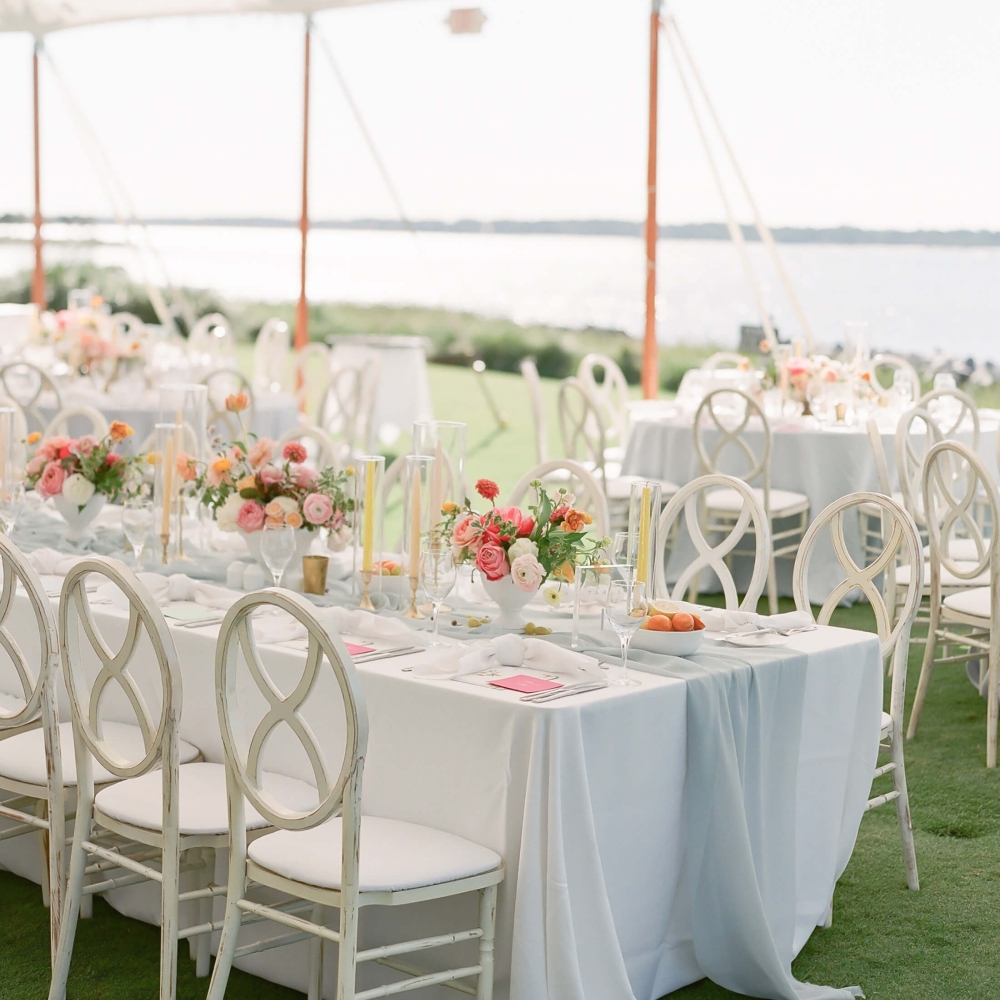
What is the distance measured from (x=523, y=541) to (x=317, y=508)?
61cm

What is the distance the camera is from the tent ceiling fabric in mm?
8891

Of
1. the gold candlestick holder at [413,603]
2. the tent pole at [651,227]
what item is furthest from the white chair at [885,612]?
the tent pole at [651,227]

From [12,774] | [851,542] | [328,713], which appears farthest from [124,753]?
[851,542]

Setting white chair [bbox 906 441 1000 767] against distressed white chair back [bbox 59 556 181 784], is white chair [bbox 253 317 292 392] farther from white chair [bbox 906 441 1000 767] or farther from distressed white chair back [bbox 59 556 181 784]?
distressed white chair back [bbox 59 556 181 784]

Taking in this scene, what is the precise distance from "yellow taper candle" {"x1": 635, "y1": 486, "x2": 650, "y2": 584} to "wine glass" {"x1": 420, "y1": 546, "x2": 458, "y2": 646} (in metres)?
0.35

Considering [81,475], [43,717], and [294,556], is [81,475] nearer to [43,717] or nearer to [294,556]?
[294,556]

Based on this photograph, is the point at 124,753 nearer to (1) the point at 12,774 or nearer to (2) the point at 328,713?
(1) the point at 12,774

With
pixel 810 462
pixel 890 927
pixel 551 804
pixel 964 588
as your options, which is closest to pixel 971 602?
pixel 964 588

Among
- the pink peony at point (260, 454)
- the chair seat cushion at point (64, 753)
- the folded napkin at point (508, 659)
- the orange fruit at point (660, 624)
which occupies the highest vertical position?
the pink peony at point (260, 454)

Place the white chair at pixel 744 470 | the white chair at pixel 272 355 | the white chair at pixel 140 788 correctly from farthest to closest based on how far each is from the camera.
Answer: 1. the white chair at pixel 272 355
2. the white chair at pixel 744 470
3. the white chair at pixel 140 788

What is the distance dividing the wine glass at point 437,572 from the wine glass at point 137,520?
1.01m

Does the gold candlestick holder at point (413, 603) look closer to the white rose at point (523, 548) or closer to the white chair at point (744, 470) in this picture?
the white rose at point (523, 548)

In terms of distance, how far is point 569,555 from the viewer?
2883 millimetres

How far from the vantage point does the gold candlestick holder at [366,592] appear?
125 inches
